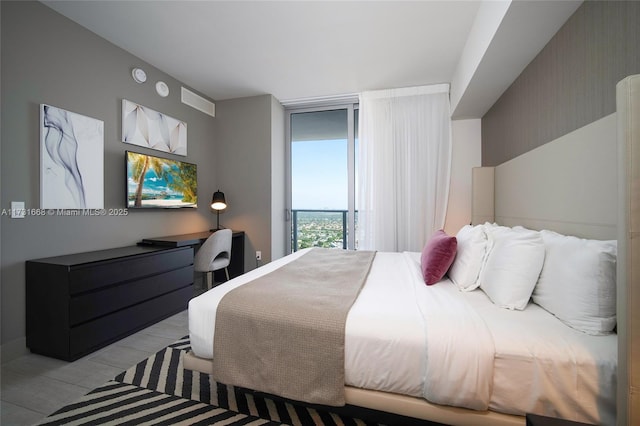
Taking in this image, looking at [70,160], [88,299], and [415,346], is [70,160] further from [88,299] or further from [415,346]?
[415,346]

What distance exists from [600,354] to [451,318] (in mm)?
487

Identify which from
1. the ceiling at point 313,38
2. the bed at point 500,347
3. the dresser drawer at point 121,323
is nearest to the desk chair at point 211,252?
the dresser drawer at point 121,323

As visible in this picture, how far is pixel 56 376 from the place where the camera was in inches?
67.9

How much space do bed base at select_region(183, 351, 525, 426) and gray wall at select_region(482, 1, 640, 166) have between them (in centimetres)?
155

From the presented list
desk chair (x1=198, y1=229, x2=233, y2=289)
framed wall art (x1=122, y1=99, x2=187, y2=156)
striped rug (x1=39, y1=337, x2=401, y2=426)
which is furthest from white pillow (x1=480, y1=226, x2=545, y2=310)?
framed wall art (x1=122, y1=99, x2=187, y2=156)

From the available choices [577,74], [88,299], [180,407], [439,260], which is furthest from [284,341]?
[577,74]

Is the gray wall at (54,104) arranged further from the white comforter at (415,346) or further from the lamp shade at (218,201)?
the white comforter at (415,346)

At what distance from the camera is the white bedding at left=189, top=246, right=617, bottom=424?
0.94m

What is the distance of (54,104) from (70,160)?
46 centimetres

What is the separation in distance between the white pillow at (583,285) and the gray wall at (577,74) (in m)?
0.75

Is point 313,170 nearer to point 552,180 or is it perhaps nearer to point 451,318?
point 552,180

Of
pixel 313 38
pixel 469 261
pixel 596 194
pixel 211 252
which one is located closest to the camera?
pixel 596 194

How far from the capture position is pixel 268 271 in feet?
6.59

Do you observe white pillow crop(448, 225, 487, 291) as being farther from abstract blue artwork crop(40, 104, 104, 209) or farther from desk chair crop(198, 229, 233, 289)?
abstract blue artwork crop(40, 104, 104, 209)
